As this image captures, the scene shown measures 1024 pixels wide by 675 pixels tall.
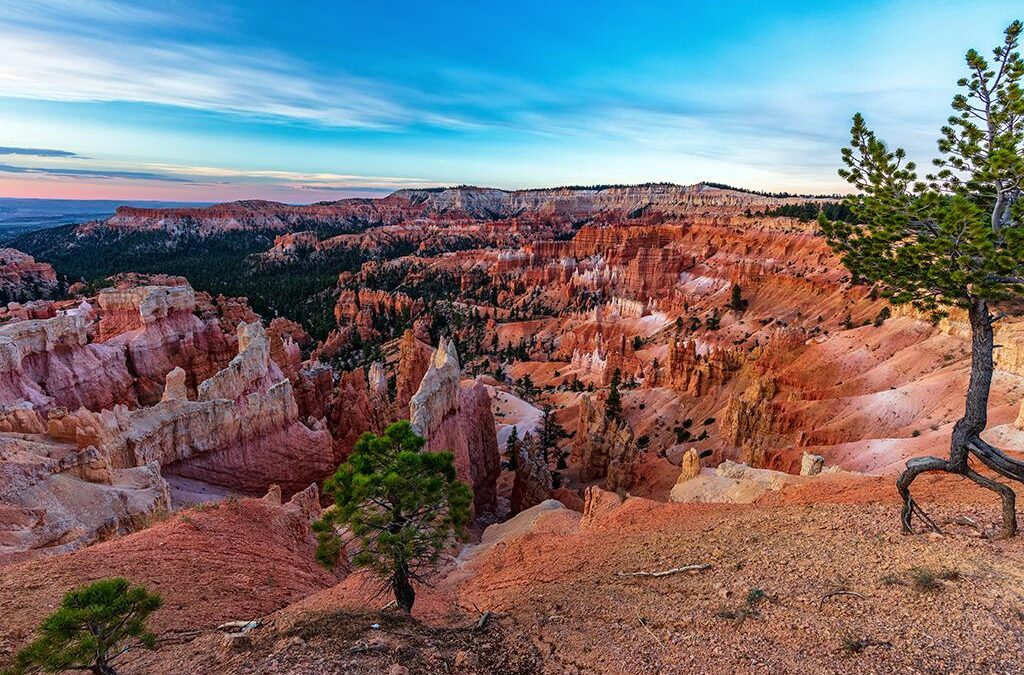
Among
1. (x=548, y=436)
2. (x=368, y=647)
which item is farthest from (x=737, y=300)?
(x=368, y=647)

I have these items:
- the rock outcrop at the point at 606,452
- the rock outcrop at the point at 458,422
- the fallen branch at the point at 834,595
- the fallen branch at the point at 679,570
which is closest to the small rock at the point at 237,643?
the fallen branch at the point at 679,570

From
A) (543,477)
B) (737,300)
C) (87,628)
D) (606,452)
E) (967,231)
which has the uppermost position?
(967,231)

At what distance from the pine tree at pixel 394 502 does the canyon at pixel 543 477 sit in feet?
3.80

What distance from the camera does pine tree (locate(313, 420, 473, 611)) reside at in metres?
7.88

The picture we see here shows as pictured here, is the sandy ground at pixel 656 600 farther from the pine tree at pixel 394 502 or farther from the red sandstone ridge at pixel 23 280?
the red sandstone ridge at pixel 23 280

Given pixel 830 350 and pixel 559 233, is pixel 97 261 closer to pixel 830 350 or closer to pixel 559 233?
pixel 559 233

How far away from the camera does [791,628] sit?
22.2 feet

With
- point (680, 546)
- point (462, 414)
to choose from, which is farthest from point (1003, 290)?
point (462, 414)

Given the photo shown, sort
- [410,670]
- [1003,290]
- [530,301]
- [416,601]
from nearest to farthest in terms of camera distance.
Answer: [410,670] < [1003,290] < [416,601] < [530,301]

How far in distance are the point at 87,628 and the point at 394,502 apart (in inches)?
144

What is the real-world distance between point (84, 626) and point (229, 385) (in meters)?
16.4

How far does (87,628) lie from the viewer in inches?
233

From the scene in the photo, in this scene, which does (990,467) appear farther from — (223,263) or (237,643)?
(223,263)

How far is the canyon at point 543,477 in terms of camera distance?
737cm
